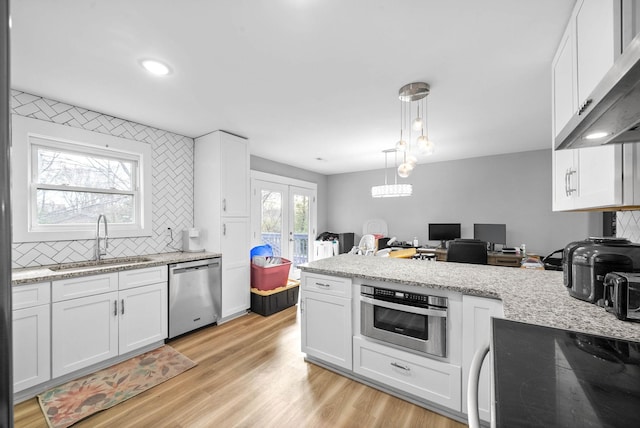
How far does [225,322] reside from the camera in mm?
3309

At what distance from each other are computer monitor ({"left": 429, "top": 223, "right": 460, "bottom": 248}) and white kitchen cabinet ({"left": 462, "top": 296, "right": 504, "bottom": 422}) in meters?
3.66

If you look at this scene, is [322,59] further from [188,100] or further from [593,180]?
[593,180]

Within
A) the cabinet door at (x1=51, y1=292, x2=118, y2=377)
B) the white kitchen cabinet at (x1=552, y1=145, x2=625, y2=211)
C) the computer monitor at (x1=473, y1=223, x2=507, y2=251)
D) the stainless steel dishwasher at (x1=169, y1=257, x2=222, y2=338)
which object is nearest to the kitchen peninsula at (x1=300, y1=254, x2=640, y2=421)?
the white kitchen cabinet at (x1=552, y1=145, x2=625, y2=211)

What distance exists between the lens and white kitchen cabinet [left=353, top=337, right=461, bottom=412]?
5.51 feet

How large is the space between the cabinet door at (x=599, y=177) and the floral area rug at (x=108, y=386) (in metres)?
2.95

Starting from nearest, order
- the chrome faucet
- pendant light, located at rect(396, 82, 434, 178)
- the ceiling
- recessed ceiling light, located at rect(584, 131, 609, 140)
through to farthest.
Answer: recessed ceiling light, located at rect(584, 131, 609, 140) → the ceiling → pendant light, located at rect(396, 82, 434, 178) → the chrome faucet

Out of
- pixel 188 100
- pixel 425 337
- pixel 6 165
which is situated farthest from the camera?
pixel 188 100

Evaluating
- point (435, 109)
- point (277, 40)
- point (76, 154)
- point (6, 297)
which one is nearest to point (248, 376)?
point (6, 297)

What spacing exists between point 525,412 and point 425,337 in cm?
131

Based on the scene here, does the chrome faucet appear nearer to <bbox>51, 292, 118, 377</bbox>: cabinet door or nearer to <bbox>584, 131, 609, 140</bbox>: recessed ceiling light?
<bbox>51, 292, 118, 377</bbox>: cabinet door

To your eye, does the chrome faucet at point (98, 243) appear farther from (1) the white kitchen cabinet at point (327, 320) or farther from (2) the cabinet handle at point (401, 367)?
(2) the cabinet handle at point (401, 367)

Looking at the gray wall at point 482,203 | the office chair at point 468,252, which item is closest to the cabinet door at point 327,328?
the office chair at point 468,252

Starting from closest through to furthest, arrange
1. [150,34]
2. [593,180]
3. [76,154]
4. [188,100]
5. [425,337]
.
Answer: [593,180]
[150,34]
[425,337]
[188,100]
[76,154]

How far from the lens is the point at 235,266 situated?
11.4ft
